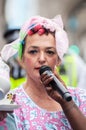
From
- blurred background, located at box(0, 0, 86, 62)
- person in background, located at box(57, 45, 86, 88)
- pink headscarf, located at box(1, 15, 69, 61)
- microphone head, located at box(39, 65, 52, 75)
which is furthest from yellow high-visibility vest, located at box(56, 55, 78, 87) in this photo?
blurred background, located at box(0, 0, 86, 62)

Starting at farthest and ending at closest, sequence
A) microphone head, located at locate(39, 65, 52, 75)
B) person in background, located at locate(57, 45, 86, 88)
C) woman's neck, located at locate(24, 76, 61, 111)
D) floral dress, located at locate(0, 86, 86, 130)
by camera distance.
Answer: person in background, located at locate(57, 45, 86, 88) → woman's neck, located at locate(24, 76, 61, 111) → floral dress, located at locate(0, 86, 86, 130) → microphone head, located at locate(39, 65, 52, 75)

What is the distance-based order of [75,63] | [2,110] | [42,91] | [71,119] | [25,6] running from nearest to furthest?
[2,110]
[71,119]
[42,91]
[75,63]
[25,6]

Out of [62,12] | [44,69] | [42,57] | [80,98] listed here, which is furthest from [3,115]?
[62,12]

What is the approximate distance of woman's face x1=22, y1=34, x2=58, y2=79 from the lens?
3.38m

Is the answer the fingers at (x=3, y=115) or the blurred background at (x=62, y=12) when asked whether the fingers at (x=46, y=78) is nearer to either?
the fingers at (x=3, y=115)

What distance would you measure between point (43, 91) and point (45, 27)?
1.36ft

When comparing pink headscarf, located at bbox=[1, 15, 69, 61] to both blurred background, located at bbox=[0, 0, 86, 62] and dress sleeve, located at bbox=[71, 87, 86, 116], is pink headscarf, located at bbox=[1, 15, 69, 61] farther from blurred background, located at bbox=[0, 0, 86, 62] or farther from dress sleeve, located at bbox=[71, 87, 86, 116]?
blurred background, located at bbox=[0, 0, 86, 62]

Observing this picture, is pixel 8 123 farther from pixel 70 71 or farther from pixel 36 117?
pixel 70 71

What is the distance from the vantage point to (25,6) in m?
12.3

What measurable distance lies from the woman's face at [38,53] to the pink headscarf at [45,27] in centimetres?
4

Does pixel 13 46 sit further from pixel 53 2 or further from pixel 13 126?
pixel 53 2

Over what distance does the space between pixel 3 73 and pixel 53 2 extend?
11.1 m

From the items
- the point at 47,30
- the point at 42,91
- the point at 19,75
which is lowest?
the point at 42,91

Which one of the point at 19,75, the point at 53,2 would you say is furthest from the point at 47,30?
the point at 53,2
